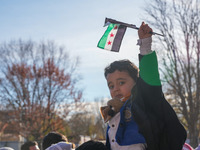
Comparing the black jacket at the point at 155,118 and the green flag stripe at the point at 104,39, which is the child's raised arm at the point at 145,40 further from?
the green flag stripe at the point at 104,39

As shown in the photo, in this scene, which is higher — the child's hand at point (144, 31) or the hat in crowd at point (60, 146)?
the child's hand at point (144, 31)

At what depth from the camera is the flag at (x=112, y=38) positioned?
100 inches

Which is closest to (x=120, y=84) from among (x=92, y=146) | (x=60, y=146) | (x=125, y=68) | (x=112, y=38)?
(x=125, y=68)

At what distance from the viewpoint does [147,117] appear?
198 centimetres

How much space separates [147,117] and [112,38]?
2.80ft

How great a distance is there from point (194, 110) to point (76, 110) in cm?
921

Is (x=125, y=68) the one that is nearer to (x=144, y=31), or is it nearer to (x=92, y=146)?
(x=144, y=31)

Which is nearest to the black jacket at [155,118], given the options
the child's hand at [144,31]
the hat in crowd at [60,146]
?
the child's hand at [144,31]

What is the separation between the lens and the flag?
8.37 feet

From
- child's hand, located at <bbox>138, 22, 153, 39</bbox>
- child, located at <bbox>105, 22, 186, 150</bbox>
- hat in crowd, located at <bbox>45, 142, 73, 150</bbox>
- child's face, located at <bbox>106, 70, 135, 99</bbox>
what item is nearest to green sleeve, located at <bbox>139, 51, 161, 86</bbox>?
child, located at <bbox>105, 22, 186, 150</bbox>

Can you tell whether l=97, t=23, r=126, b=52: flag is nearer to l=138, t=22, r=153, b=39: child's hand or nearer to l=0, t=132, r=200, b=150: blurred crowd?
l=138, t=22, r=153, b=39: child's hand

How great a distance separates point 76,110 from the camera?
19.3 m

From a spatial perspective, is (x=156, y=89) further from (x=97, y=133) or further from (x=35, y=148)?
(x=97, y=133)

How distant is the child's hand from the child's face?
44 centimetres
